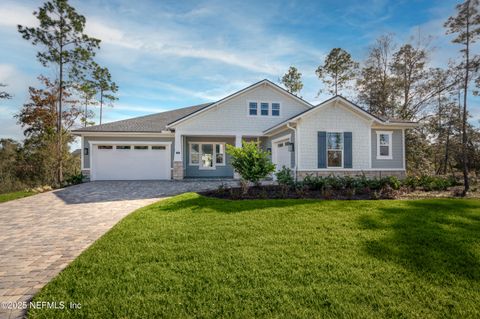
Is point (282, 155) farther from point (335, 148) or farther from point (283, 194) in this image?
point (283, 194)

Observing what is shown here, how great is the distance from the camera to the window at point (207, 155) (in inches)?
679

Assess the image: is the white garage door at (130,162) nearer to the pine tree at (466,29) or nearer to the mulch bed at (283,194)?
the mulch bed at (283,194)

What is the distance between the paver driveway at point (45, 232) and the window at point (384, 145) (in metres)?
12.3

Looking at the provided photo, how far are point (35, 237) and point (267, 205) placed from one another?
5.37m

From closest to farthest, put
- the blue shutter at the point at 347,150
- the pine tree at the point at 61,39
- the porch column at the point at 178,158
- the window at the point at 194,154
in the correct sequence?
the blue shutter at the point at 347,150 < the porch column at the point at 178,158 < the pine tree at the point at 61,39 < the window at the point at 194,154

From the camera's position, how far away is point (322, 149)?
12172 millimetres

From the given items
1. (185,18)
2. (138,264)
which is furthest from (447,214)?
(185,18)

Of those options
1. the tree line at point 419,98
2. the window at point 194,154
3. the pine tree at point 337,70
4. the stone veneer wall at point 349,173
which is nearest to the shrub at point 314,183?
the stone veneer wall at point 349,173

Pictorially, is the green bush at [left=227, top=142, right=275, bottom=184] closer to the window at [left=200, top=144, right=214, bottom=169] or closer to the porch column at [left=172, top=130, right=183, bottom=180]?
the porch column at [left=172, top=130, right=183, bottom=180]

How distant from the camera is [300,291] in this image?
2857 mm

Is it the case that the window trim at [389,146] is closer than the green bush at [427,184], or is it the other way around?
the green bush at [427,184]

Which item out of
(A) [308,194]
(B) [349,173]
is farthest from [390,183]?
(A) [308,194]

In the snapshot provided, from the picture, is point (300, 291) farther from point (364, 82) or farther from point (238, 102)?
point (364, 82)

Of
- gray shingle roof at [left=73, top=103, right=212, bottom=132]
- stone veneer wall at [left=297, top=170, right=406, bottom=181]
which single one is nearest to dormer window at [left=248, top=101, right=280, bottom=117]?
stone veneer wall at [left=297, top=170, right=406, bottom=181]
